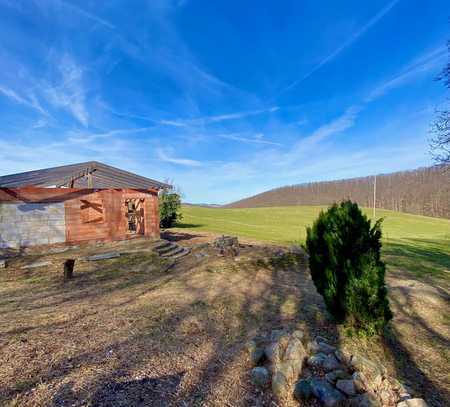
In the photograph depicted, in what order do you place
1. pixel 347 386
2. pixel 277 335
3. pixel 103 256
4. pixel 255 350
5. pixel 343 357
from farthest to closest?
1. pixel 103 256
2. pixel 277 335
3. pixel 255 350
4. pixel 343 357
5. pixel 347 386

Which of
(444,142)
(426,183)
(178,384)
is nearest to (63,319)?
(178,384)

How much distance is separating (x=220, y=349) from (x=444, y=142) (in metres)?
11.2

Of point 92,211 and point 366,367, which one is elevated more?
point 92,211

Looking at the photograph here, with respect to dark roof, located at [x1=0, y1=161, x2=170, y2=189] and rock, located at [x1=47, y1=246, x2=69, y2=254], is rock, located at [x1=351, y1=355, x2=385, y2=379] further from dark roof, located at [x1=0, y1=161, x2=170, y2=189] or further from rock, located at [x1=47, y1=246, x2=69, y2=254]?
dark roof, located at [x1=0, y1=161, x2=170, y2=189]

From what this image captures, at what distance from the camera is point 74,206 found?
12.2 m

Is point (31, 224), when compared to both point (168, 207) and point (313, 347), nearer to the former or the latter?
point (313, 347)

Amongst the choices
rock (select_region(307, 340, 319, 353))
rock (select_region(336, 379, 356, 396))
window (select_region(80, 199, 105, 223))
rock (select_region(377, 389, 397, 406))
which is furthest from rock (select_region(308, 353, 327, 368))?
window (select_region(80, 199, 105, 223))

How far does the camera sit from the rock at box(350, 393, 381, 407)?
2680 mm

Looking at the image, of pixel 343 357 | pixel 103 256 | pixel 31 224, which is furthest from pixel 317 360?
pixel 31 224

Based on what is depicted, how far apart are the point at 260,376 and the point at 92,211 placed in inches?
475

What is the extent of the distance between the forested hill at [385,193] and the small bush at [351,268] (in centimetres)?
5669

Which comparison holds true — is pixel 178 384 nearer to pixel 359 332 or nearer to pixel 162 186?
pixel 359 332

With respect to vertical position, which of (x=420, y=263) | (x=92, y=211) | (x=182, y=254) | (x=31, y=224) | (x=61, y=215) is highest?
(x=92, y=211)

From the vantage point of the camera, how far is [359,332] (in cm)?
441
